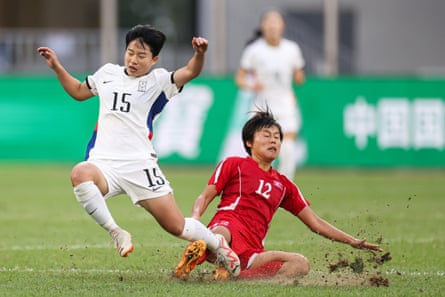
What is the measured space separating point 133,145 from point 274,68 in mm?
6380

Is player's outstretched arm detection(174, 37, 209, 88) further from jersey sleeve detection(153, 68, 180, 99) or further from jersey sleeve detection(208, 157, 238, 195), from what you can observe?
jersey sleeve detection(208, 157, 238, 195)

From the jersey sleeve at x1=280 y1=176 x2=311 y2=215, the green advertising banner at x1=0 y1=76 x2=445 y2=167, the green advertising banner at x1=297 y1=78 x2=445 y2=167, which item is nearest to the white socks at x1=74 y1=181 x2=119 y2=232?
the jersey sleeve at x1=280 y1=176 x2=311 y2=215

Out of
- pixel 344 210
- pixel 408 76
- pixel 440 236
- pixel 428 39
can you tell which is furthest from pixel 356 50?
pixel 440 236

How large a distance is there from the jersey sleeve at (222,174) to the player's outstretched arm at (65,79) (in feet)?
3.46

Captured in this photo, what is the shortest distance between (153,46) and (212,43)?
50.4 feet

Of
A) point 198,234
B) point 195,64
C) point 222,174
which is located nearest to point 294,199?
point 222,174

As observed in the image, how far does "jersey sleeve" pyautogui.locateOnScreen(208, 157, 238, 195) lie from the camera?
300 inches

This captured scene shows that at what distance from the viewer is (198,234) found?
23.7 ft

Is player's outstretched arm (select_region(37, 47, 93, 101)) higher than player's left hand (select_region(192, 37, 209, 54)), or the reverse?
player's left hand (select_region(192, 37, 209, 54))

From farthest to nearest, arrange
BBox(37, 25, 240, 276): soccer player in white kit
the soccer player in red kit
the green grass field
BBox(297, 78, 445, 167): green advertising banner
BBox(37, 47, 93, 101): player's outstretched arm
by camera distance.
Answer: BBox(297, 78, 445, 167): green advertising banner, BBox(37, 47, 93, 101): player's outstretched arm, the soccer player in red kit, BBox(37, 25, 240, 276): soccer player in white kit, the green grass field

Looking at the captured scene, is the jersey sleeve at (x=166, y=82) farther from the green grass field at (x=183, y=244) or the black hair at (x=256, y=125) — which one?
the green grass field at (x=183, y=244)

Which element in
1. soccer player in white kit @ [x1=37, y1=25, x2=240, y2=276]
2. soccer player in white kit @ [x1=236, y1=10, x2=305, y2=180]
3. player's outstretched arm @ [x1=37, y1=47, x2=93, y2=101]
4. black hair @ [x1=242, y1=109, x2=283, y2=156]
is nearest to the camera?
soccer player in white kit @ [x1=37, y1=25, x2=240, y2=276]

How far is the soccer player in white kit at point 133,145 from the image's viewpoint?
281 inches

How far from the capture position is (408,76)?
19062mm
